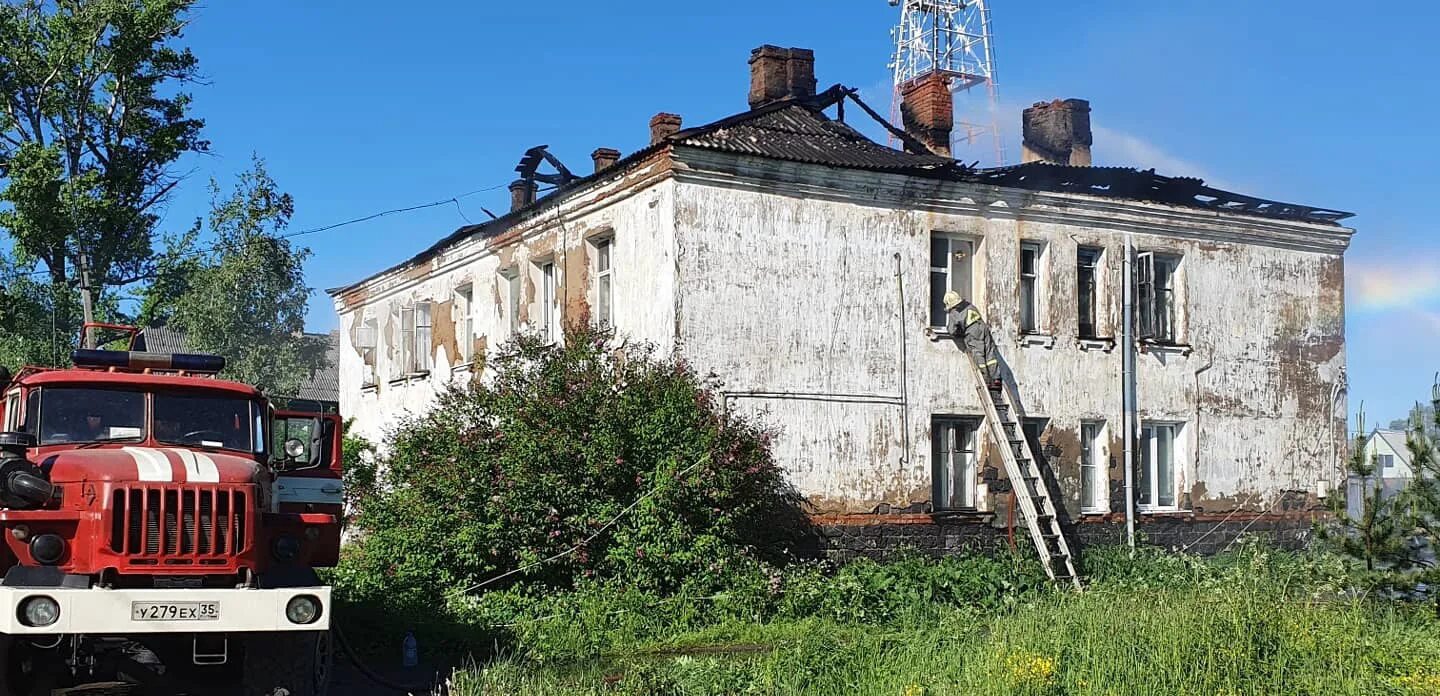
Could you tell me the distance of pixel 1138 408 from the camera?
2173 cm

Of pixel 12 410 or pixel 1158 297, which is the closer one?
pixel 12 410

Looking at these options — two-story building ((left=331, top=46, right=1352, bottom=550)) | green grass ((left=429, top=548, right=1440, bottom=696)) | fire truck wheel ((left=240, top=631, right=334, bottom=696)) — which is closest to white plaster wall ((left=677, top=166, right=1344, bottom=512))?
two-story building ((left=331, top=46, right=1352, bottom=550))

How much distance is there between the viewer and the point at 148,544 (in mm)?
9109

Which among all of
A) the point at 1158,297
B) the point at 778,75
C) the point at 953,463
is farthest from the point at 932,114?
the point at 953,463

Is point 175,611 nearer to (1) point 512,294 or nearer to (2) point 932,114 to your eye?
(1) point 512,294

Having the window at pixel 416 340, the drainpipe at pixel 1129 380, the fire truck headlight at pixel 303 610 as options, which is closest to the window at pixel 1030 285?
the drainpipe at pixel 1129 380

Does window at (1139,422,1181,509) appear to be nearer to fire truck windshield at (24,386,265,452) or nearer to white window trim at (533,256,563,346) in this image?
white window trim at (533,256,563,346)

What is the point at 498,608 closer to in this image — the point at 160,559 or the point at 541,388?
the point at 541,388

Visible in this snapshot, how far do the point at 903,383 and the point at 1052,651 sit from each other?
9.86 meters

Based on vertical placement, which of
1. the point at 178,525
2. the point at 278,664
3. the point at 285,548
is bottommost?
the point at 278,664

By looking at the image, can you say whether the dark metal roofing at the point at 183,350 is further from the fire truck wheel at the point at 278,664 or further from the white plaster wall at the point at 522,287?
the fire truck wheel at the point at 278,664

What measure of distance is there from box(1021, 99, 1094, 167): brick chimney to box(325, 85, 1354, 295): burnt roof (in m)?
2.76

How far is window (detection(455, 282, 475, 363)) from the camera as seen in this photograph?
24547 mm

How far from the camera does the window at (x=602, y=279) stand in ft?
66.7
